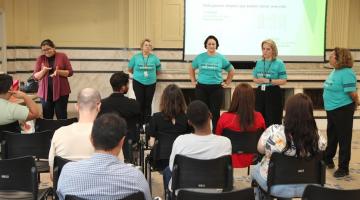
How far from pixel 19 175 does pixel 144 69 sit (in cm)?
447

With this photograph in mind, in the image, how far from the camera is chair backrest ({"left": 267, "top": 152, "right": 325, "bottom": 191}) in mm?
3158

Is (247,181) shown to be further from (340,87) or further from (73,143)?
(73,143)

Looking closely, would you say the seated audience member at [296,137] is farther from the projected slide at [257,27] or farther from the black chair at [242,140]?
the projected slide at [257,27]

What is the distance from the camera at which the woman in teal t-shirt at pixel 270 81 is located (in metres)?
5.87

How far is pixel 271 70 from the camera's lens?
5887 mm

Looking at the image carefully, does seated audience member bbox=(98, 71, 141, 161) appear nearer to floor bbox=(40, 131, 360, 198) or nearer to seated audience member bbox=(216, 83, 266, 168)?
floor bbox=(40, 131, 360, 198)

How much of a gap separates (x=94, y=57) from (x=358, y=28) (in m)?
5.37

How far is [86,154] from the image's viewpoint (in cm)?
300

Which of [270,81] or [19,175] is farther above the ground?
[270,81]

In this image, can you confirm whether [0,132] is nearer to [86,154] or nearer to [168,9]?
[86,154]

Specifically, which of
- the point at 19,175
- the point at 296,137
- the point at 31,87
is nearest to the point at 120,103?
the point at 19,175

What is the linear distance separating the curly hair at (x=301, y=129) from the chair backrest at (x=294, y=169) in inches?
2.2

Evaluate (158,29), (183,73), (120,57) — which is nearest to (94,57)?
(120,57)

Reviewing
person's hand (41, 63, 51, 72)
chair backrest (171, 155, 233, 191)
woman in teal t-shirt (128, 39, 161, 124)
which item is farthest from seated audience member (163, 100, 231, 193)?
woman in teal t-shirt (128, 39, 161, 124)
